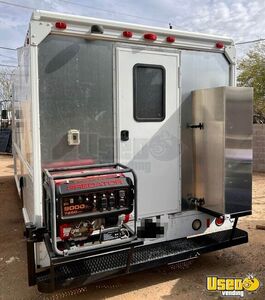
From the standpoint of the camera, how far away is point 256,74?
1550cm

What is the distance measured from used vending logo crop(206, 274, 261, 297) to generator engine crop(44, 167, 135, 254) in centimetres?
124

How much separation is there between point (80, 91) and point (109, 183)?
102 cm

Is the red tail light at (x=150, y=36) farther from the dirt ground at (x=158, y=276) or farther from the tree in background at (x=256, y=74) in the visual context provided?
the tree in background at (x=256, y=74)

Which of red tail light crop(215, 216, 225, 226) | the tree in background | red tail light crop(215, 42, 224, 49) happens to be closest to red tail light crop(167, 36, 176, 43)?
red tail light crop(215, 42, 224, 49)

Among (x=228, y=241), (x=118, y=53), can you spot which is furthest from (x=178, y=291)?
(x=118, y=53)

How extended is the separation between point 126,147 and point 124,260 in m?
1.18

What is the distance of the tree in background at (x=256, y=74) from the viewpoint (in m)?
15.4

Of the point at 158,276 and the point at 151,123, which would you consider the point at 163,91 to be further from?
the point at 158,276

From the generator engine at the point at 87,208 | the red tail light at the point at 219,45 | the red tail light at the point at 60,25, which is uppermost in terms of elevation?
the red tail light at the point at 219,45

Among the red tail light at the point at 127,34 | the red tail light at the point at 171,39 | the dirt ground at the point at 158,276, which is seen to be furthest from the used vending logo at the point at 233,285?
the red tail light at the point at 127,34

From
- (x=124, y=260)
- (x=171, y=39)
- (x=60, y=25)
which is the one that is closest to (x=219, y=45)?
(x=171, y=39)

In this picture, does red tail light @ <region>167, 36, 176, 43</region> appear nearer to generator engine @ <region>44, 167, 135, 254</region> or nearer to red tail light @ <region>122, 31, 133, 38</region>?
red tail light @ <region>122, 31, 133, 38</region>

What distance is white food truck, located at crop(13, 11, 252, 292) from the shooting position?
289cm

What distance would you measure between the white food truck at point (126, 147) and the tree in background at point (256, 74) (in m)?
12.4
